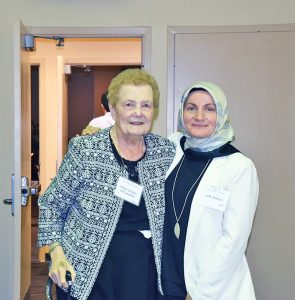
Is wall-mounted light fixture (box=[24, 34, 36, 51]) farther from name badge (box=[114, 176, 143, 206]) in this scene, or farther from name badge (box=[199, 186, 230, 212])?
name badge (box=[199, 186, 230, 212])

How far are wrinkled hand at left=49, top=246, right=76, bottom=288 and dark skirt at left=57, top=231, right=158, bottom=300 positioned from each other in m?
0.11

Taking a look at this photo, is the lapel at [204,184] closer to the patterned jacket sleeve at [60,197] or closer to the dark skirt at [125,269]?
the dark skirt at [125,269]

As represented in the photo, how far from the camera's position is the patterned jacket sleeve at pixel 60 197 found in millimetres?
1580

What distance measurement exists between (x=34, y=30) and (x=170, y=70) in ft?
3.12

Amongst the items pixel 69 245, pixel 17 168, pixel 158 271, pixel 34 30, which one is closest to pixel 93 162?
pixel 69 245

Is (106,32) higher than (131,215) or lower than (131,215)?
higher

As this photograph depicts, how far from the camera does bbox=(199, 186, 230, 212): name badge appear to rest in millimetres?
1539

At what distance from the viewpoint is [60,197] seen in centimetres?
161

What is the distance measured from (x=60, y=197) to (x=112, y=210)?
21 cm

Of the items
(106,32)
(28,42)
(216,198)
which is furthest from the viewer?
(106,32)

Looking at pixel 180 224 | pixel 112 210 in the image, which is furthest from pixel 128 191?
pixel 180 224

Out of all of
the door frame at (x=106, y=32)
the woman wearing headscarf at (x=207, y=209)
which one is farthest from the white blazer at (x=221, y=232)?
the door frame at (x=106, y=32)

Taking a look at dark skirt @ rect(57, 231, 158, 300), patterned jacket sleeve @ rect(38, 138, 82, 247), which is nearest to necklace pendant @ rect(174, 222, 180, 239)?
dark skirt @ rect(57, 231, 158, 300)

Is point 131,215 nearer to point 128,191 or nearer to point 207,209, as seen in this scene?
point 128,191
